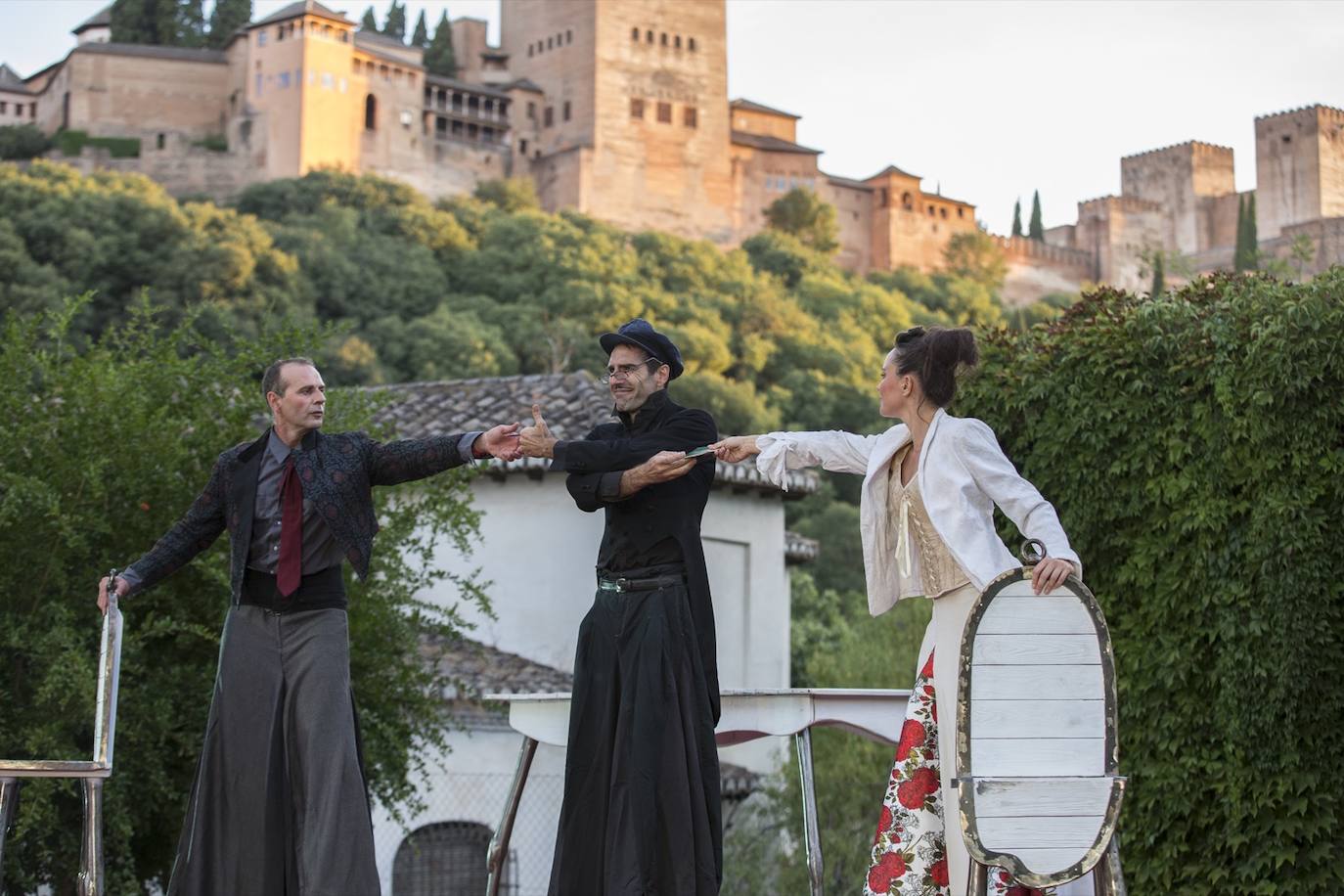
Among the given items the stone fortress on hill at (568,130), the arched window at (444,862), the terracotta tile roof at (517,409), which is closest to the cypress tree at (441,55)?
the stone fortress on hill at (568,130)

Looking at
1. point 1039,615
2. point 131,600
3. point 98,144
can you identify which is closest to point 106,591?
point 1039,615

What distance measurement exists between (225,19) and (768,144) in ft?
91.7

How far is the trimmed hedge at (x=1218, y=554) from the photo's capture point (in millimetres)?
7496

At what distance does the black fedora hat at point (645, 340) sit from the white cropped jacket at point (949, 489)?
1.39 ft

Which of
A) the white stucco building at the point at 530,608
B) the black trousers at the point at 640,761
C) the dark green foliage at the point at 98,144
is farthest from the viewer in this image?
the dark green foliage at the point at 98,144

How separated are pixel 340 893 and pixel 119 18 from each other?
88.1 metres

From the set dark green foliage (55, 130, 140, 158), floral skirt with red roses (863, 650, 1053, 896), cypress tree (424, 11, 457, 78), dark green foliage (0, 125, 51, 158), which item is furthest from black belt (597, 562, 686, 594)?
cypress tree (424, 11, 457, 78)

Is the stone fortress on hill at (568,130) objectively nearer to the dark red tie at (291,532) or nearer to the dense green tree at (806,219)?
the dense green tree at (806,219)

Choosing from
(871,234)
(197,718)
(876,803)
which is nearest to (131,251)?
(871,234)

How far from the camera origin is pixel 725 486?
68.9 ft

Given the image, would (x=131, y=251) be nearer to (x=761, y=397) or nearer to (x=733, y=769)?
(x=761, y=397)

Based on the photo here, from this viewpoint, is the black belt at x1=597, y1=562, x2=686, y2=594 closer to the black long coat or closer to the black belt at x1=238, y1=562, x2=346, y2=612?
the black long coat

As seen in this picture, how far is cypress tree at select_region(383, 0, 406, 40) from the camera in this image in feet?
315

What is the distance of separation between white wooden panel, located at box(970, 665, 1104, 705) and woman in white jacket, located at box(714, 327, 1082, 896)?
47cm
